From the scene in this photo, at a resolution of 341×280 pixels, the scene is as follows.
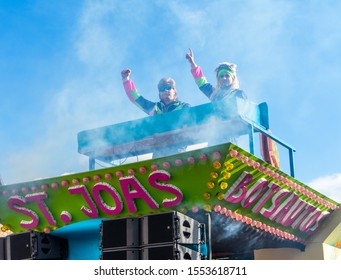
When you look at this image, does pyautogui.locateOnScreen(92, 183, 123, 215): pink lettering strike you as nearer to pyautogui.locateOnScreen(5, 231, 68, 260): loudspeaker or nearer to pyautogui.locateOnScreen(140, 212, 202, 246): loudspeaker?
pyautogui.locateOnScreen(5, 231, 68, 260): loudspeaker

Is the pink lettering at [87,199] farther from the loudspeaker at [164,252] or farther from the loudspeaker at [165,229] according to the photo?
the loudspeaker at [164,252]

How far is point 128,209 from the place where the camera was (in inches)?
406

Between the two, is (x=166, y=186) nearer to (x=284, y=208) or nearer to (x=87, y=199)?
(x=87, y=199)

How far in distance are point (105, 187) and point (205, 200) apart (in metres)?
1.82

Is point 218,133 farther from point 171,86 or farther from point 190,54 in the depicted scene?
point 190,54

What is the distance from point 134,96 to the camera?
1345 centimetres

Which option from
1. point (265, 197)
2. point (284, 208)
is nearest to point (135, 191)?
point (265, 197)

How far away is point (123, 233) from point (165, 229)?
0.63m

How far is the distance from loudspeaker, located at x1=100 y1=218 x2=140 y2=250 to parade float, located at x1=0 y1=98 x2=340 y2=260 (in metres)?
0.01

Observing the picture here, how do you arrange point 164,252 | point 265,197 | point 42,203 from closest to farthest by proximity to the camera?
point 164,252 → point 265,197 → point 42,203

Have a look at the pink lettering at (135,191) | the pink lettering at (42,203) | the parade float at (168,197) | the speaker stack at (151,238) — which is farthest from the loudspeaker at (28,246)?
the speaker stack at (151,238)

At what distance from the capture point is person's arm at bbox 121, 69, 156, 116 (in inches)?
519

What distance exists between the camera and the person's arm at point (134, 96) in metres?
13.2

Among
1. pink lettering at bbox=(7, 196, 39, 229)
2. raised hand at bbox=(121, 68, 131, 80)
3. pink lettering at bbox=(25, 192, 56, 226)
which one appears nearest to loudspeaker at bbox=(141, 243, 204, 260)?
pink lettering at bbox=(25, 192, 56, 226)
